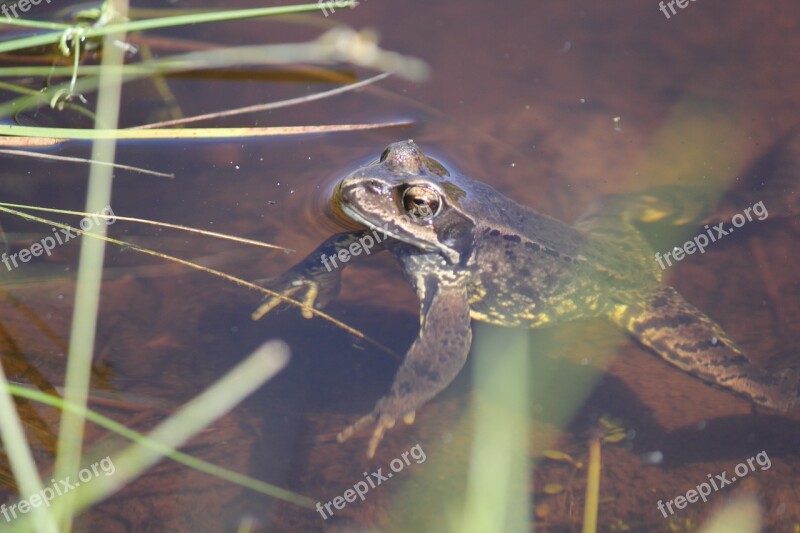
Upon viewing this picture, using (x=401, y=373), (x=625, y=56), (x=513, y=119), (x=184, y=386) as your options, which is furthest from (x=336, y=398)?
(x=625, y=56)

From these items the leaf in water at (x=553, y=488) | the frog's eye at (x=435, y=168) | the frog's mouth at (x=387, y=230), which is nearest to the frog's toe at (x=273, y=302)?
the frog's mouth at (x=387, y=230)

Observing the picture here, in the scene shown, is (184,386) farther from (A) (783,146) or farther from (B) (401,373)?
(A) (783,146)

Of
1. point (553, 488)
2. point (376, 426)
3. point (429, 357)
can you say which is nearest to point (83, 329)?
point (376, 426)

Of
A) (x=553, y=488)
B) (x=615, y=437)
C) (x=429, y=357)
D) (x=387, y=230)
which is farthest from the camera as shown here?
(x=387, y=230)

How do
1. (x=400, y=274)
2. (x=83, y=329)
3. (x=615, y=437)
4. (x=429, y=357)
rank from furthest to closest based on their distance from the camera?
(x=400, y=274) < (x=429, y=357) < (x=615, y=437) < (x=83, y=329)

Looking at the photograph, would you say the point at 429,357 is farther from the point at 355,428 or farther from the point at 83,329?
the point at 83,329

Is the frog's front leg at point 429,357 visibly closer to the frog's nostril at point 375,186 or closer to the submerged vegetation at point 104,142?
the submerged vegetation at point 104,142
